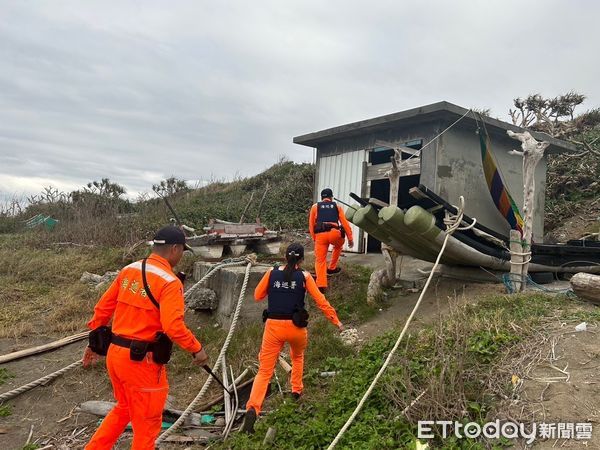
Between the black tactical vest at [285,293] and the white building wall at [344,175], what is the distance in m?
6.54

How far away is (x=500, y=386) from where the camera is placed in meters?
4.04

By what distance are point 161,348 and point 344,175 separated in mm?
8802

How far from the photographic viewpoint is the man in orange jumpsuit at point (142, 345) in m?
3.52

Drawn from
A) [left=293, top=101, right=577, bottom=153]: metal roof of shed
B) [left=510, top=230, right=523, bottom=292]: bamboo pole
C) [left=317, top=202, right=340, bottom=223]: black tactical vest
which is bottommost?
[left=510, top=230, right=523, bottom=292]: bamboo pole

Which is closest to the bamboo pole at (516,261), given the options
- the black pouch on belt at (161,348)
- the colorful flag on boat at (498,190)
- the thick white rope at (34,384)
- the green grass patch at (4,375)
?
the colorful flag on boat at (498,190)

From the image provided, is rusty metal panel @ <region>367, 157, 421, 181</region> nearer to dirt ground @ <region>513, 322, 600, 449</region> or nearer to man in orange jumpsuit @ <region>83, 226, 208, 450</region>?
dirt ground @ <region>513, 322, 600, 449</region>

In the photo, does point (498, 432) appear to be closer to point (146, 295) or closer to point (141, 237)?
point (146, 295)

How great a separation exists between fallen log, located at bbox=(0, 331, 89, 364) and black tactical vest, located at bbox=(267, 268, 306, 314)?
448cm

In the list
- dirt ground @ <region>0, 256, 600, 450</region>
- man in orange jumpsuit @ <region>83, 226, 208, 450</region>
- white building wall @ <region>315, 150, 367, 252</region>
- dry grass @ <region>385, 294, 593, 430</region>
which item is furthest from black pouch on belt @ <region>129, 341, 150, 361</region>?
white building wall @ <region>315, 150, 367, 252</region>

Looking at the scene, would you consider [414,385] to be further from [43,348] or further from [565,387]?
[43,348]

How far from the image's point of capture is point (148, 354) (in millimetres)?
3582

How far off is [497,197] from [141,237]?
35.2 feet

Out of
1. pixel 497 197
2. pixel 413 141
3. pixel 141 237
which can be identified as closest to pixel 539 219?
pixel 497 197

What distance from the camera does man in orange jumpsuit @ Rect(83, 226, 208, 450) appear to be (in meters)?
3.52
